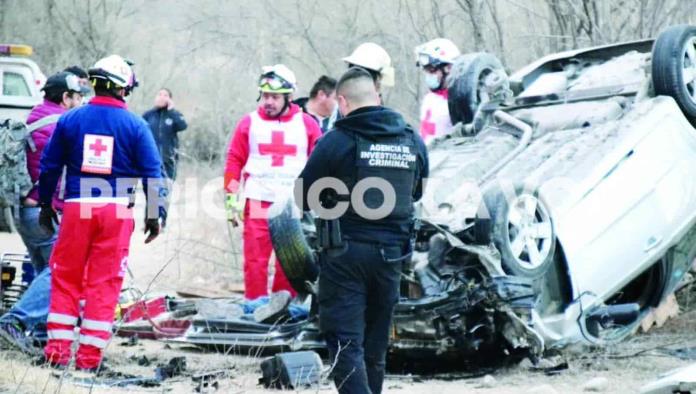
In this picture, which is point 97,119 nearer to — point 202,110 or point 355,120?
point 355,120

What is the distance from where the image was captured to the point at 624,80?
7.99 metres

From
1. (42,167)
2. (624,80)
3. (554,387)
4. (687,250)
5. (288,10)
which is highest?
(288,10)

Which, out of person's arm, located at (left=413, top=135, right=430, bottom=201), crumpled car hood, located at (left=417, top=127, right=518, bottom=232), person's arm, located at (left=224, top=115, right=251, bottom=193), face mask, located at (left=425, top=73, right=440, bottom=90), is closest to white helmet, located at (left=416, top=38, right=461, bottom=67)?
face mask, located at (left=425, top=73, right=440, bottom=90)

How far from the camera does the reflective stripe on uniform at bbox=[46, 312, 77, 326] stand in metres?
6.54

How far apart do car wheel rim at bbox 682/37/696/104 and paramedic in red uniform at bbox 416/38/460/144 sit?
197 centimetres

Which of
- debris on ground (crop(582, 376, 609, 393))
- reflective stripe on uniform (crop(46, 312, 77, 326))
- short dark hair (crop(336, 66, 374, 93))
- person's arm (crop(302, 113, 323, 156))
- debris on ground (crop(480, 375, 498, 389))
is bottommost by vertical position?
debris on ground (crop(480, 375, 498, 389))

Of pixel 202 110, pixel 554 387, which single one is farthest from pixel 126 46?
pixel 554 387

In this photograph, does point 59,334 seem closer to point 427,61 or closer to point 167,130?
point 427,61

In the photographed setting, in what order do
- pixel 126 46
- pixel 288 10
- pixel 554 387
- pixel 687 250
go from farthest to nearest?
pixel 126 46, pixel 288 10, pixel 687 250, pixel 554 387

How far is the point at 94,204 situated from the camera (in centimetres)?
658

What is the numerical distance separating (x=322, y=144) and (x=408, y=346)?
1642 millimetres

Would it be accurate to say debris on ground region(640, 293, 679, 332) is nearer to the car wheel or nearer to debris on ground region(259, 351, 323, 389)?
the car wheel

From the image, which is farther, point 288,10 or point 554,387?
point 288,10

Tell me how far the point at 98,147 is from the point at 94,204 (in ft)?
1.13
